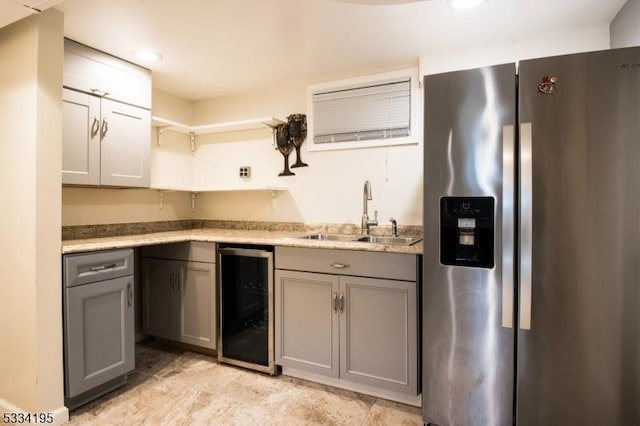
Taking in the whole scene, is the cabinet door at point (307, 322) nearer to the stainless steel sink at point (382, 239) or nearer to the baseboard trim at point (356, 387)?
the baseboard trim at point (356, 387)

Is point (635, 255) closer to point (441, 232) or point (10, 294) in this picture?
point (441, 232)

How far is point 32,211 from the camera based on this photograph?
176cm

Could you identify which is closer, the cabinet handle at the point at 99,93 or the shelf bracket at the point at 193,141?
the cabinet handle at the point at 99,93

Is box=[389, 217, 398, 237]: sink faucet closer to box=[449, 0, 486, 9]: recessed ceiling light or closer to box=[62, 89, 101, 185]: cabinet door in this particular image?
box=[449, 0, 486, 9]: recessed ceiling light

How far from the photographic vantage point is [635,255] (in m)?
1.40

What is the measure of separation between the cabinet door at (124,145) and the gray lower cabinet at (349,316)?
1248mm

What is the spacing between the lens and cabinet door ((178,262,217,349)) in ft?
8.38

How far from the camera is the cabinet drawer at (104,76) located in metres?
2.15

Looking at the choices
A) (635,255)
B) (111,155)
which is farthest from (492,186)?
(111,155)

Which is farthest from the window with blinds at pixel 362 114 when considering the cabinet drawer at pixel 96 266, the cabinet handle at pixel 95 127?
the cabinet drawer at pixel 96 266

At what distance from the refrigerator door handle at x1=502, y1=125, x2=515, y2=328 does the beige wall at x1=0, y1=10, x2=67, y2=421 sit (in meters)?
2.26

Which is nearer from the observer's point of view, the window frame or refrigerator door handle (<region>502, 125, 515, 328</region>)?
refrigerator door handle (<region>502, 125, 515, 328</region>)

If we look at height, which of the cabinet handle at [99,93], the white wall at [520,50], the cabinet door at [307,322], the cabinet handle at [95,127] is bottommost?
the cabinet door at [307,322]

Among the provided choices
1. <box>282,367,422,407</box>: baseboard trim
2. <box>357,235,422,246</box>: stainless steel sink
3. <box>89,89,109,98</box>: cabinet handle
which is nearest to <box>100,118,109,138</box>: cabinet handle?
<box>89,89,109,98</box>: cabinet handle
